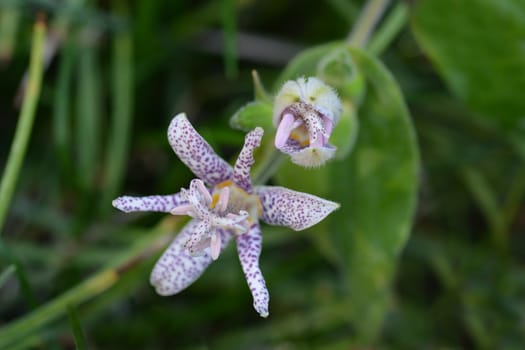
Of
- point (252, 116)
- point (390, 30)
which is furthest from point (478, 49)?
point (252, 116)

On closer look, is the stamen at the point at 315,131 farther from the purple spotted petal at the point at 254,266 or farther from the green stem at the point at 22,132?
the green stem at the point at 22,132

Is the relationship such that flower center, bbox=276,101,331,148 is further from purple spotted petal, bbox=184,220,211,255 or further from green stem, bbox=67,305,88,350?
green stem, bbox=67,305,88,350

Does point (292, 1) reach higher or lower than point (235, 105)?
higher

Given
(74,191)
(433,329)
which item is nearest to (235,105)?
(74,191)

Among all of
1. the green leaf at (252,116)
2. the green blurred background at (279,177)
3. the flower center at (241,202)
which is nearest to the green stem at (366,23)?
the green blurred background at (279,177)

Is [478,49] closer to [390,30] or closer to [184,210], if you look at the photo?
[390,30]

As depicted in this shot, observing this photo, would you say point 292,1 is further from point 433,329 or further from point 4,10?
point 433,329
